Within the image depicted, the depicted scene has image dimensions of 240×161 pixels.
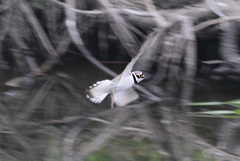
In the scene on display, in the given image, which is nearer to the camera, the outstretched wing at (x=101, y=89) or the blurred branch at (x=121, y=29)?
the outstretched wing at (x=101, y=89)

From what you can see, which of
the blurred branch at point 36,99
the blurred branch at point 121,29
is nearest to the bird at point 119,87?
the blurred branch at point 121,29

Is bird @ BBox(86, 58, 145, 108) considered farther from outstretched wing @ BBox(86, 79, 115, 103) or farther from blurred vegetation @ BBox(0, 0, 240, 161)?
blurred vegetation @ BBox(0, 0, 240, 161)

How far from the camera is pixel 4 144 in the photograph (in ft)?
8.75

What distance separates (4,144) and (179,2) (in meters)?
1.38

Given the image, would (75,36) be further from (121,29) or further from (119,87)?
(119,87)

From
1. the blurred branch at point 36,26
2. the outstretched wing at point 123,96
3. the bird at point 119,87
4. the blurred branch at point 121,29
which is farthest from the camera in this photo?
the blurred branch at point 36,26

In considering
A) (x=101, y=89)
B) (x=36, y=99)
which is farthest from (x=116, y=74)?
(x=36, y=99)

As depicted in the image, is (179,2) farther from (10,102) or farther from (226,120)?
(10,102)

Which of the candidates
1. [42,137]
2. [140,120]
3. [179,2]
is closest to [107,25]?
[179,2]

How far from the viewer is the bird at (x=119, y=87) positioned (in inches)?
101

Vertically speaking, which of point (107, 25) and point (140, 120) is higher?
point (107, 25)

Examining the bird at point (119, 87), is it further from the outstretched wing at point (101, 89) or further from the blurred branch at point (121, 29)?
the blurred branch at point (121, 29)

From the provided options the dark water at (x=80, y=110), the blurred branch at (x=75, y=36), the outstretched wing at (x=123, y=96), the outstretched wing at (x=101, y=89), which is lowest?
the dark water at (x=80, y=110)

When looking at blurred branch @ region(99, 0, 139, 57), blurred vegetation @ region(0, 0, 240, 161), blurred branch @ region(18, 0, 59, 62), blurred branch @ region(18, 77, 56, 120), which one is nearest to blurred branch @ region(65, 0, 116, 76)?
blurred vegetation @ region(0, 0, 240, 161)
